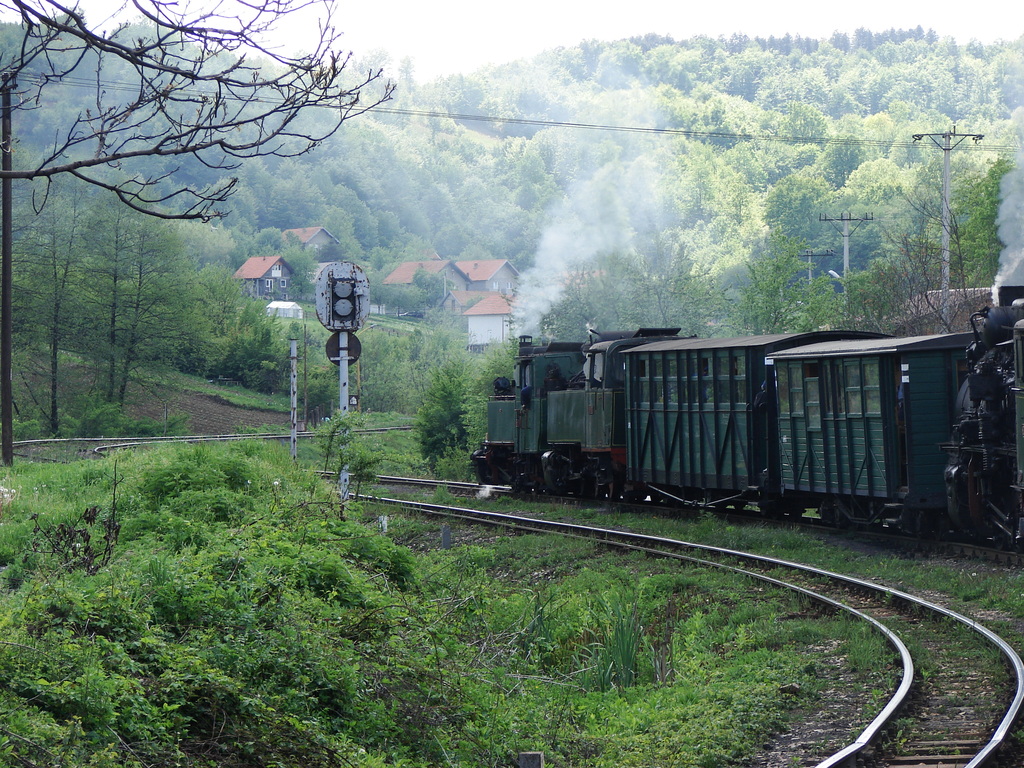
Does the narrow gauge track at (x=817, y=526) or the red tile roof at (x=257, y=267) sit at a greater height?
the red tile roof at (x=257, y=267)

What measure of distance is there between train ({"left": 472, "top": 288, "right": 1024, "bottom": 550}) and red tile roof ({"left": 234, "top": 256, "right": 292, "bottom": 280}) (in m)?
103

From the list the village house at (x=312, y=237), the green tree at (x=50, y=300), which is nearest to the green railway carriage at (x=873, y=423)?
the green tree at (x=50, y=300)

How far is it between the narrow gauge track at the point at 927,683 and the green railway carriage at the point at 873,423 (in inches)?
88.3

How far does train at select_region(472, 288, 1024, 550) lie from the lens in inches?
571

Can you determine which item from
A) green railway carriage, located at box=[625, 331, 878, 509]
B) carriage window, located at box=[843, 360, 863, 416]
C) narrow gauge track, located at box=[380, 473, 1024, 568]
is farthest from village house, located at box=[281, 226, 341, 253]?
carriage window, located at box=[843, 360, 863, 416]

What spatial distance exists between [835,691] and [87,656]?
18.8 ft

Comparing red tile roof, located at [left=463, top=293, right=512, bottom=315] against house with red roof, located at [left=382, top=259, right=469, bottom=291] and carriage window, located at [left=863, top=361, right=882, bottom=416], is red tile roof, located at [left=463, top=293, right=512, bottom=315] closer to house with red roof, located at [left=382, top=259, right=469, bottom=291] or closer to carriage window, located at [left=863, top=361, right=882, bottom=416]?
house with red roof, located at [left=382, top=259, right=469, bottom=291]

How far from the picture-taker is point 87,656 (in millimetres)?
5664

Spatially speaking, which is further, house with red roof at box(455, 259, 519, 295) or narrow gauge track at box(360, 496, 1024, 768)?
house with red roof at box(455, 259, 519, 295)

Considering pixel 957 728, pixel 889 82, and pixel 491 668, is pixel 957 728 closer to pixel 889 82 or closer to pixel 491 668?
pixel 491 668

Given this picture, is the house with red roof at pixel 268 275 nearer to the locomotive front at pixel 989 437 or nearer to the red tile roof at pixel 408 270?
the red tile roof at pixel 408 270

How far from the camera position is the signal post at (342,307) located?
13.3 metres

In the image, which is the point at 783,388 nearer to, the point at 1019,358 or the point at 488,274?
the point at 1019,358

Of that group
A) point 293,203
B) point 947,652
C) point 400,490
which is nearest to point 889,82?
point 293,203
